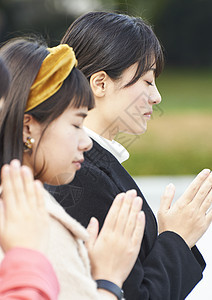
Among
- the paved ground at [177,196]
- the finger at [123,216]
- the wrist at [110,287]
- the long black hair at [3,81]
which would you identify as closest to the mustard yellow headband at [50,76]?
the long black hair at [3,81]

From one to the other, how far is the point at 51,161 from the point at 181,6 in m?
28.4

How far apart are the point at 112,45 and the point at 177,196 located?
5.02 meters

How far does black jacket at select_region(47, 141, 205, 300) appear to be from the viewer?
209cm

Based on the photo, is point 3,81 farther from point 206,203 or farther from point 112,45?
point 206,203

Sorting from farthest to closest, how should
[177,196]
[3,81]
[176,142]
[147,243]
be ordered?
1. [176,142]
2. [177,196]
3. [147,243]
4. [3,81]

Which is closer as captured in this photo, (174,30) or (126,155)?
(126,155)

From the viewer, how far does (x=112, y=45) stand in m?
2.34

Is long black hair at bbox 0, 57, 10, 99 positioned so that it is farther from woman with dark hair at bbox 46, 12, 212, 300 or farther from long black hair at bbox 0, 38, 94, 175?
woman with dark hair at bbox 46, 12, 212, 300

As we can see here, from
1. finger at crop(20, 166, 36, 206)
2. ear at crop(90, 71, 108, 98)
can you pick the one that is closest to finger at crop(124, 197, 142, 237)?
finger at crop(20, 166, 36, 206)

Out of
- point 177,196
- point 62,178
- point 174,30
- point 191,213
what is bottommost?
point 174,30

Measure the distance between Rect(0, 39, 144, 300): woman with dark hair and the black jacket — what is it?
0.22 metres

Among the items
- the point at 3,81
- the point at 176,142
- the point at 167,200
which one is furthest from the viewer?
the point at 176,142

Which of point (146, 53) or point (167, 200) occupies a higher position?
point (146, 53)

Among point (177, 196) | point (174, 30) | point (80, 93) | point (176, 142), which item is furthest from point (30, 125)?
point (174, 30)
